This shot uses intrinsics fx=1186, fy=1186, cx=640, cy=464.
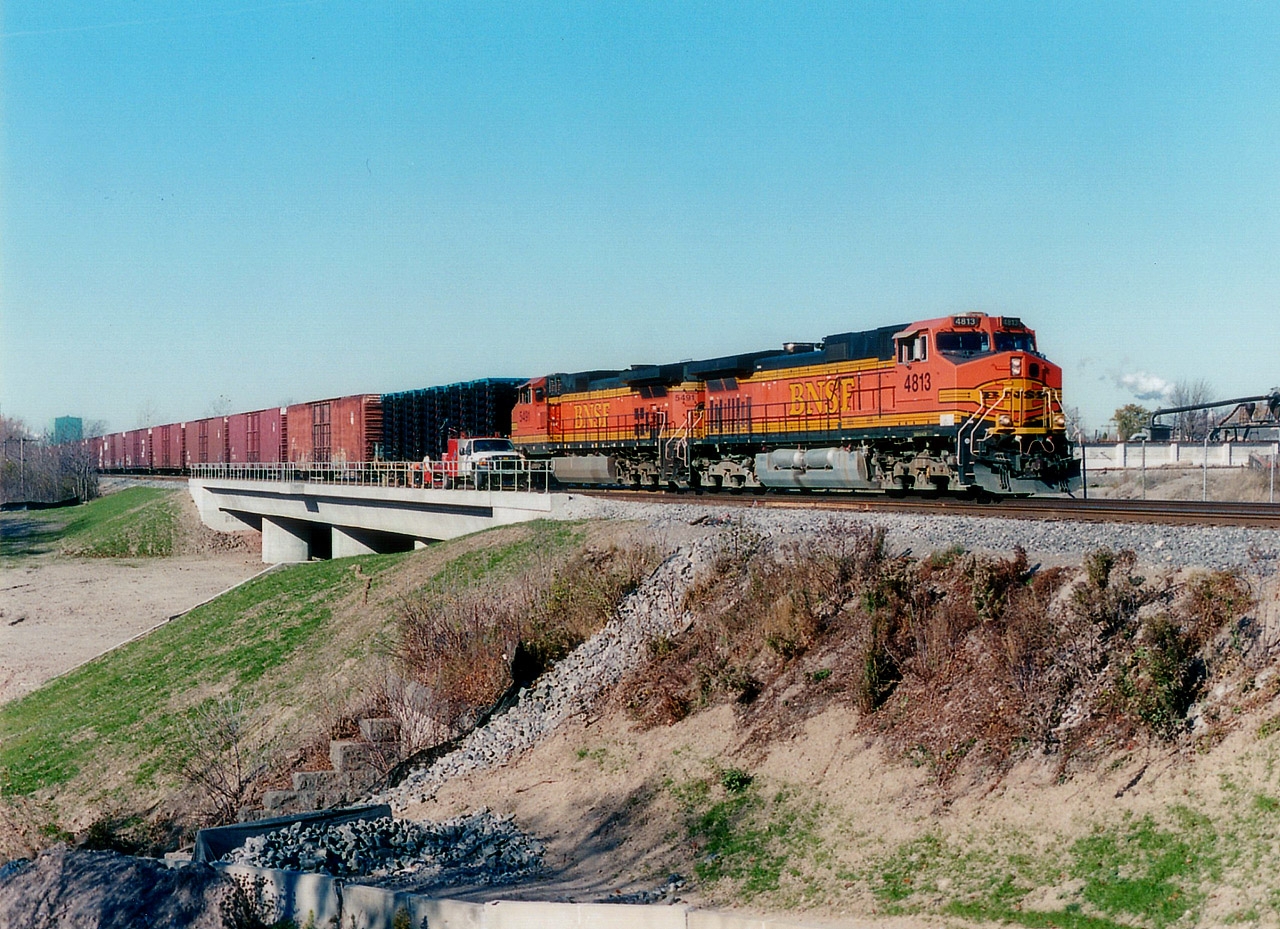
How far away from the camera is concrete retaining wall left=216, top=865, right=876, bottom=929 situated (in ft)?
29.1

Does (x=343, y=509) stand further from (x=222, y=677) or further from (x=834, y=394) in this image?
(x=834, y=394)

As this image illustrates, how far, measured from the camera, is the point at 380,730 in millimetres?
15570

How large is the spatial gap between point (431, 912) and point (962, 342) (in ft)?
48.6

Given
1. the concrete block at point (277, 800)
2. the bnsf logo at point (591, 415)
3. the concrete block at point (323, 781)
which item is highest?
the bnsf logo at point (591, 415)

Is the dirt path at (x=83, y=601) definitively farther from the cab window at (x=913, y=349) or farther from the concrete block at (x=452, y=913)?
the concrete block at (x=452, y=913)

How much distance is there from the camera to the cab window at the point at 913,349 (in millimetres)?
21344

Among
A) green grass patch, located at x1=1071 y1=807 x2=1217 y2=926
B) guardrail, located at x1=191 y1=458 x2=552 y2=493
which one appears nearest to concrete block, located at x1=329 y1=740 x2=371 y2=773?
green grass patch, located at x1=1071 y1=807 x2=1217 y2=926

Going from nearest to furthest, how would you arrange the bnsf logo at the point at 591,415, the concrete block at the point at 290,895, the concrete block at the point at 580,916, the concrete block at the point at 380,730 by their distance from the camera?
the concrete block at the point at 580,916, the concrete block at the point at 290,895, the concrete block at the point at 380,730, the bnsf logo at the point at 591,415

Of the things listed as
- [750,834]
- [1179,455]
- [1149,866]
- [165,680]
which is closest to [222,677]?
[165,680]

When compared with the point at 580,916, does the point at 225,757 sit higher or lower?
lower

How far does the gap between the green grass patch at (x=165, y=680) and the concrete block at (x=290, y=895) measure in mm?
7180

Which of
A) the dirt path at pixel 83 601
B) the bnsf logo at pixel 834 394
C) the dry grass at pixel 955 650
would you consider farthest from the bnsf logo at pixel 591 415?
the dry grass at pixel 955 650

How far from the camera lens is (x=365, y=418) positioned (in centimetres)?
4322

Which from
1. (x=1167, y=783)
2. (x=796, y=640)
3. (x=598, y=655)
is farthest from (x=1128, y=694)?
(x=598, y=655)
